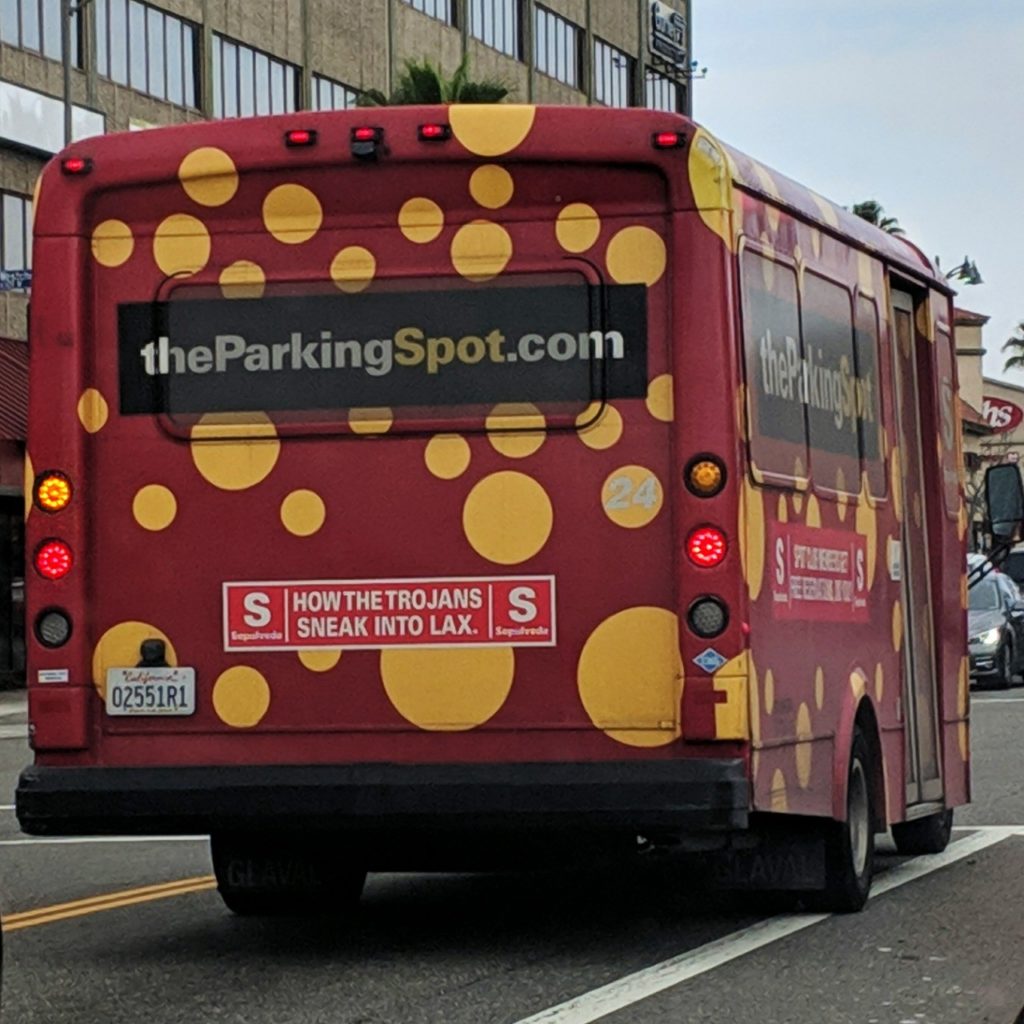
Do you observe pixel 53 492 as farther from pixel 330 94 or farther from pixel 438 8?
pixel 438 8

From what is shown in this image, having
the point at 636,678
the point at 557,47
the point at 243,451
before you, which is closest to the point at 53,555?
the point at 243,451

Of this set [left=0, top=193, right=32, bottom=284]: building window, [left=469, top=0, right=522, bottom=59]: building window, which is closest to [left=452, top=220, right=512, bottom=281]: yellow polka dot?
[left=0, top=193, right=32, bottom=284]: building window

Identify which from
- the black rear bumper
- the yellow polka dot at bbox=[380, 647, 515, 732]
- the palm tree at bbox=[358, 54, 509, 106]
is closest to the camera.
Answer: the black rear bumper

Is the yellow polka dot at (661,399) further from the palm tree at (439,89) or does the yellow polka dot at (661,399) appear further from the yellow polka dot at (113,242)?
the palm tree at (439,89)

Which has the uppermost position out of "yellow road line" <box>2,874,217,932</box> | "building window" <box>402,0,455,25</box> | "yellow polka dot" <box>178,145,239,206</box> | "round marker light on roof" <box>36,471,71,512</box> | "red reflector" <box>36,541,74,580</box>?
"building window" <box>402,0,455,25</box>

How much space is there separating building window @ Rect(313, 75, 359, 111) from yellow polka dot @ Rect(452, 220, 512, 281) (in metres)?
42.0

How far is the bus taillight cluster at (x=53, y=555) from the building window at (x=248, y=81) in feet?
126

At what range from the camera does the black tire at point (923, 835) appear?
532 inches

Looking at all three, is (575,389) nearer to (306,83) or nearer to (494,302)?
(494,302)

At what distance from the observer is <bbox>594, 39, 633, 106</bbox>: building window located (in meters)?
66.2

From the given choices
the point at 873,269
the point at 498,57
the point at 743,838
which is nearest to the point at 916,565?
the point at 873,269

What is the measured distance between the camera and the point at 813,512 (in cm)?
1069

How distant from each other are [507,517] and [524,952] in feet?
5.54

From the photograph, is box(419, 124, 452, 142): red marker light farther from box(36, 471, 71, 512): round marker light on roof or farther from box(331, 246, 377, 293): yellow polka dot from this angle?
box(36, 471, 71, 512): round marker light on roof
